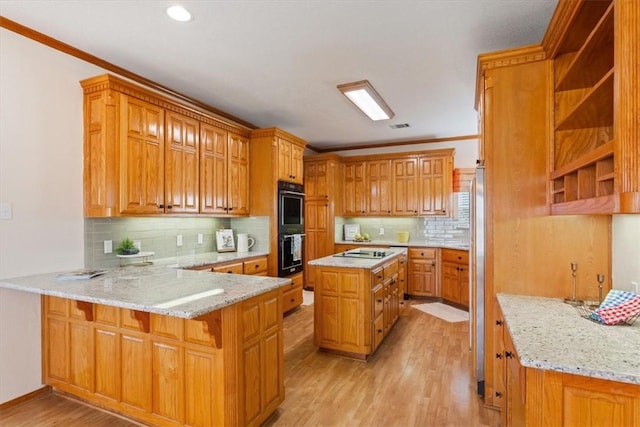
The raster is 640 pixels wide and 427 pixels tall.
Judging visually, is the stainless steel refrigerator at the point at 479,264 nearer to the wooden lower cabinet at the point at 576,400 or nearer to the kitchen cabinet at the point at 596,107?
the kitchen cabinet at the point at 596,107

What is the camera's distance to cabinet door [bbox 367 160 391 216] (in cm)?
601

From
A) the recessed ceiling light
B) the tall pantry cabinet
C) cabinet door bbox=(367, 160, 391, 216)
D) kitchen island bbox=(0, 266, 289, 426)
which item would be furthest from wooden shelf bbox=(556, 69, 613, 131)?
cabinet door bbox=(367, 160, 391, 216)

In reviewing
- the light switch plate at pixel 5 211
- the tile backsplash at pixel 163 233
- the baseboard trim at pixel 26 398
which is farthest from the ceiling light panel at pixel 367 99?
the baseboard trim at pixel 26 398

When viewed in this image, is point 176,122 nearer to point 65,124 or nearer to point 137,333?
point 65,124

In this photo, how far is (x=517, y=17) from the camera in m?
2.31

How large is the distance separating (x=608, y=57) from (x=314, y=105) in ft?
9.49

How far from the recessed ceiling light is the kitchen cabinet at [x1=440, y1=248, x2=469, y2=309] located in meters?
4.44

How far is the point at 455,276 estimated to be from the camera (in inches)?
197

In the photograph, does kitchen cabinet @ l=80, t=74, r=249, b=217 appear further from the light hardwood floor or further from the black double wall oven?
the light hardwood floor

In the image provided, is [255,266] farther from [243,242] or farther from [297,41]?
[297,41]

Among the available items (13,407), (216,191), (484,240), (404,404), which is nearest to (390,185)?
(216,191)

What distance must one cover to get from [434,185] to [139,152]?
4.49 m

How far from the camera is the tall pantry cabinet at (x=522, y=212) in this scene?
6.91ft

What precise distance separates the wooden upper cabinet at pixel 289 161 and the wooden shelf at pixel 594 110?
330cm
